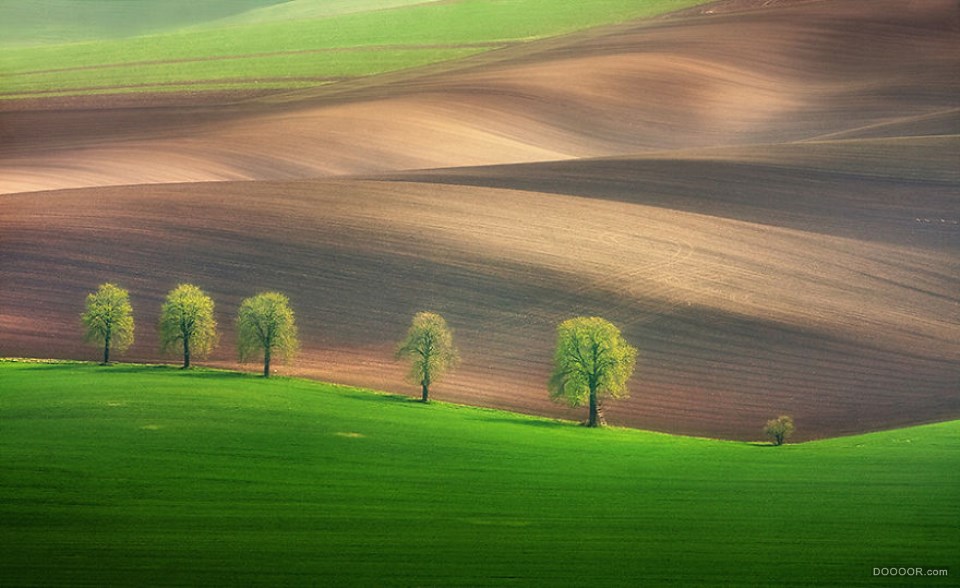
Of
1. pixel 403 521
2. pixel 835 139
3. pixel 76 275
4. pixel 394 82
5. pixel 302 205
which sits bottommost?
pixel 403 521

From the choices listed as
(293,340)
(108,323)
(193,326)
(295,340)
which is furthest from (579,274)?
(108,323)

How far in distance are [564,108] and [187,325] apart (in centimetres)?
3951

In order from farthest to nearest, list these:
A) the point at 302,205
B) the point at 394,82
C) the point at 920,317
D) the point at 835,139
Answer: the point at 394,82
the point at 835,139
the point at 302,205
the point at 920,317

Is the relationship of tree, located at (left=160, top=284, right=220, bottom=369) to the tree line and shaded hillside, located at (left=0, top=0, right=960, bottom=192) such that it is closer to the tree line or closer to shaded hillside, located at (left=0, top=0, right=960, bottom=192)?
the tree line

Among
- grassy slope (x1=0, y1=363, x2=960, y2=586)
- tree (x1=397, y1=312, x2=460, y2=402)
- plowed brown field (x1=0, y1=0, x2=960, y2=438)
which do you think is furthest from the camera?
plowed brown field (x1=0, y1=0, x2=960, y2=438)

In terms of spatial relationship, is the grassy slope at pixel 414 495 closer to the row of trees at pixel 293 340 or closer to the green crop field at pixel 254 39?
the row of trees at pixel 293 340

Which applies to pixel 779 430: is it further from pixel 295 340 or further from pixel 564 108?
pixel 564 108

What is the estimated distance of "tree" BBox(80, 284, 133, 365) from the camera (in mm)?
38188

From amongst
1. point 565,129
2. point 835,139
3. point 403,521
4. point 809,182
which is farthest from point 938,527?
point 565,129

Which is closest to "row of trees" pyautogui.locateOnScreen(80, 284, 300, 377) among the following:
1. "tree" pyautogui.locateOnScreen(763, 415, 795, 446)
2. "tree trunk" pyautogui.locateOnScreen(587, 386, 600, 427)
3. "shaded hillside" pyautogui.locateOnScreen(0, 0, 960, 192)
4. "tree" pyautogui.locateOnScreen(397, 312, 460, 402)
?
"tree" pyautogui.locateOnScreen(397, 312, 460, 402)

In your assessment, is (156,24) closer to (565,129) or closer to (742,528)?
(565,129)

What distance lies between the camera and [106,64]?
8781 centimetres

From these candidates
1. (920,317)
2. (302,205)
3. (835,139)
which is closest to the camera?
(920,317)

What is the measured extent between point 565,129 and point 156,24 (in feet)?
111
